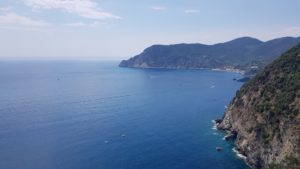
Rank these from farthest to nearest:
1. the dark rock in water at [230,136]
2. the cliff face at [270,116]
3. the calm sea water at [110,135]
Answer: the dark rock in water at [230,136], the calm sea water at [110,135], the cliff face at [270,116]

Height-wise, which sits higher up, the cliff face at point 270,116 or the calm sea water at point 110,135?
the cliff face at point 270,116

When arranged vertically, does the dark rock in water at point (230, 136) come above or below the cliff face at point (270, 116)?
below

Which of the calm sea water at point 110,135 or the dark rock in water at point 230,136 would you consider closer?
the calm sea water at point 110,135

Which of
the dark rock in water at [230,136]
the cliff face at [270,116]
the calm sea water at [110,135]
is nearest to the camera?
the cliff face at [270,116]

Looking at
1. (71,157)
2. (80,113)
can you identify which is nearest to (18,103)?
(80,113)

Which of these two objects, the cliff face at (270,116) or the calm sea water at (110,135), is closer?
the cliff face at (270,116)

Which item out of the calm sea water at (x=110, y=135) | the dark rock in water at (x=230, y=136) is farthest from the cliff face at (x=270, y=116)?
the calm sea water at (x=110, y=135)

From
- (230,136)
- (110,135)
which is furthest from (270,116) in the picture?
(110,135)

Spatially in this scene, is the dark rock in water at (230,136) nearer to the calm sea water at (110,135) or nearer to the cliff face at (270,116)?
the cliff face at (270,116)

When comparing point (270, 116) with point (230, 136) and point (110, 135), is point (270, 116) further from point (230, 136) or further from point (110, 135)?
point (110, 135)
